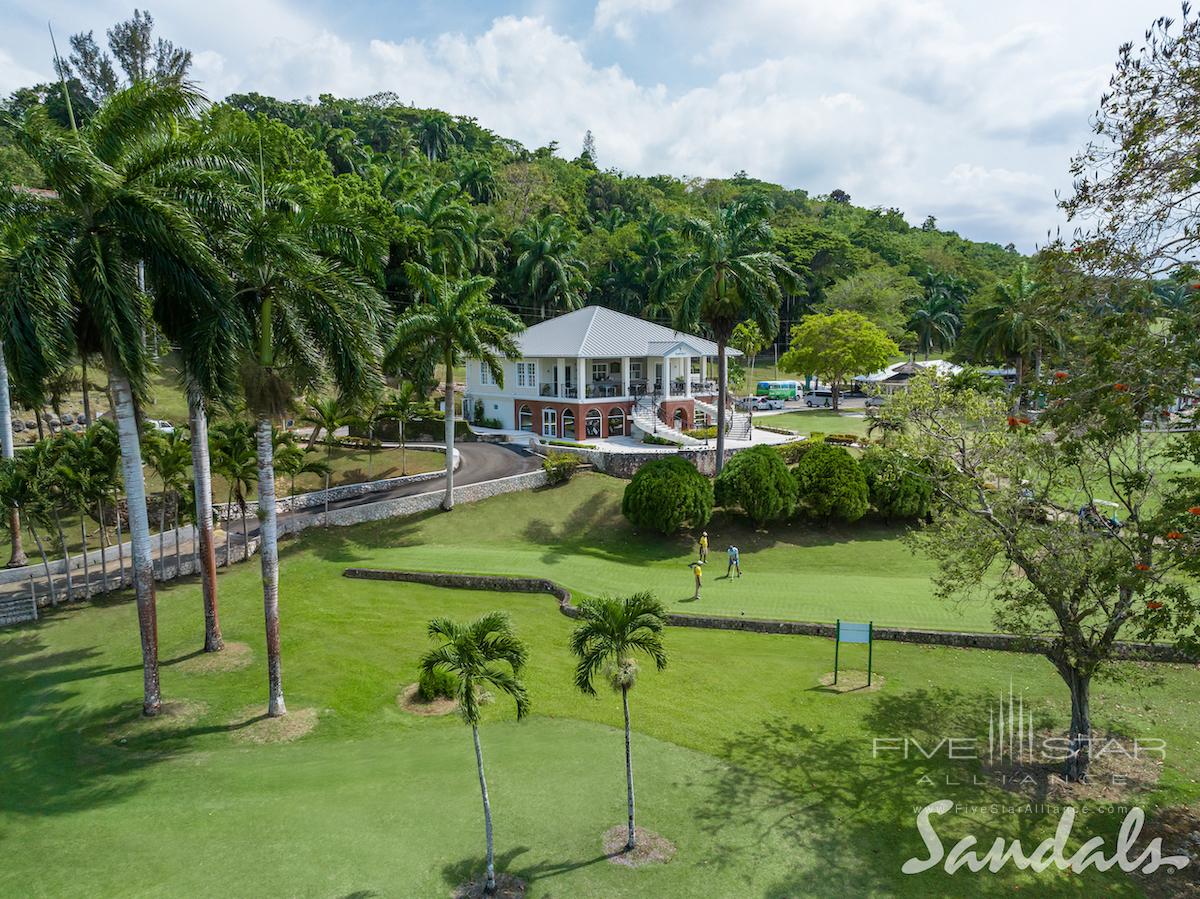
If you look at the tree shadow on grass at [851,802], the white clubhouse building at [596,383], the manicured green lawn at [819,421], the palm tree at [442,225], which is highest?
the palm tree at [442,225]

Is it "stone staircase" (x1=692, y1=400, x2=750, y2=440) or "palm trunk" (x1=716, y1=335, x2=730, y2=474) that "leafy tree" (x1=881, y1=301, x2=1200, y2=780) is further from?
"stone staircase" (x1=692, y1=400, x2=750, y2=440)

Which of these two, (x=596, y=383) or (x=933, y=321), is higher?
(x=933, y=321)

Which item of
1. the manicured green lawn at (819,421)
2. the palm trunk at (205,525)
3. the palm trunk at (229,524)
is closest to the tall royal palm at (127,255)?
the palm trunk at (205,525)

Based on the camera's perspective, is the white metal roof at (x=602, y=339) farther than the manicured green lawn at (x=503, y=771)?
Yes

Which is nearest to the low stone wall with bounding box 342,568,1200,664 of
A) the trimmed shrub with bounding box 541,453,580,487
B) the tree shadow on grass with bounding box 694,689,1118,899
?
the tree shadow on grass with bounding box 694,689,1118,899

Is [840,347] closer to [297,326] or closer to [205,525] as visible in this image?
[297,326]

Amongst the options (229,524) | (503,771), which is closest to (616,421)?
(229,524)

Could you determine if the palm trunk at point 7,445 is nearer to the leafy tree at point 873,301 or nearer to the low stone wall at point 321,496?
the low stone wall at point 321,496
